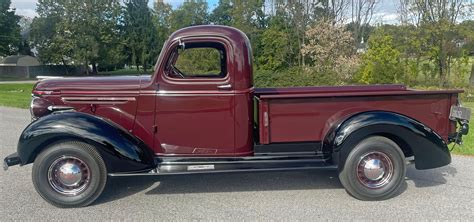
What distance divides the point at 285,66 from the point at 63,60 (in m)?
30.1

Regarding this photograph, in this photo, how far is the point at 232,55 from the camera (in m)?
4.17

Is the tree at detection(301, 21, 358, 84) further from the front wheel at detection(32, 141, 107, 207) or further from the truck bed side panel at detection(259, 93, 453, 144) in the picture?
the front wheel at detection(32, 141, 107, 207)

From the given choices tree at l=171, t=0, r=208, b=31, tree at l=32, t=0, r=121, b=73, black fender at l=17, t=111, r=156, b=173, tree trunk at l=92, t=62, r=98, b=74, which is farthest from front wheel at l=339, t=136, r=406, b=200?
tree at l=171, t=0, r=208, b=31

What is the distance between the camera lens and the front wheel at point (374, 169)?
13.5ft

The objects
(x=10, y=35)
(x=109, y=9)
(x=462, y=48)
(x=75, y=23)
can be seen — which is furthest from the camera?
(x=109, y=9)

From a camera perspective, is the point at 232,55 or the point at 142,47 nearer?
the point at 232,55

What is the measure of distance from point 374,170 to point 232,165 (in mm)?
1699

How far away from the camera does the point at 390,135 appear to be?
4250 millimetres

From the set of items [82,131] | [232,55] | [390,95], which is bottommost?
[82,131]

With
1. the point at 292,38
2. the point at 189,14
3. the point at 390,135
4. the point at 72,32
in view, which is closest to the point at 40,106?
the point at 390,135

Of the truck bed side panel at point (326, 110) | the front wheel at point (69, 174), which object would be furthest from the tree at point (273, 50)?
the front wheel at point (69, 174)

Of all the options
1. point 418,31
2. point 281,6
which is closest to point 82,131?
point 418,31

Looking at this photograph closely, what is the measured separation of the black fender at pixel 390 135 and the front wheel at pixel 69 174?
107 inches

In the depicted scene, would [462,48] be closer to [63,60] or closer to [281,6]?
[281,6]
